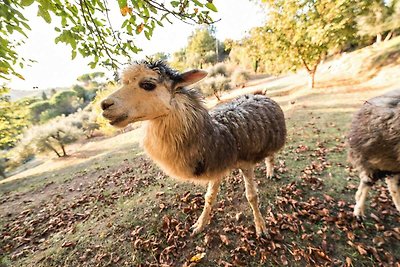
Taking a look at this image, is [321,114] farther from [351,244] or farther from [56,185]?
[56,185]

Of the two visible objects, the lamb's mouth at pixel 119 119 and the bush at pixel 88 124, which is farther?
the bush at pixel 88 124

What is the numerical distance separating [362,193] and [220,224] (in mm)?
2475

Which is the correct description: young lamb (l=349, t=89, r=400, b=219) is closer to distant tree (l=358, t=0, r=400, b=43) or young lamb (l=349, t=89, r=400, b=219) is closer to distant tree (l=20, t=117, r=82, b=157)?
distant tree (l=358, t=0, r=400, b=43)

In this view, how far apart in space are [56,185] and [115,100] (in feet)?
26.0

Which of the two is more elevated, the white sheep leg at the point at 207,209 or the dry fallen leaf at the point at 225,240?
the white sheep leg at the point at 207,209

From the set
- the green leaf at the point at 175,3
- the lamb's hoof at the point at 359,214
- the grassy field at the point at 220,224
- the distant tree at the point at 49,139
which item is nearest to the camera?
the green leaf at the point at 175,3

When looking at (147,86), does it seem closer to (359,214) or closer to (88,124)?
(359,214)

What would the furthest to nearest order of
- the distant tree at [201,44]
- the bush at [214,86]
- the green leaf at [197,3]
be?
the distant tree at [201,44] → the bush at [214,86] → the green leaf at [197,3]

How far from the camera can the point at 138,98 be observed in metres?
2.35

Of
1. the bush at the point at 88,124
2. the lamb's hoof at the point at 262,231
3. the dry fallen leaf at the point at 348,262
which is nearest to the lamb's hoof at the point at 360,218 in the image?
the dry fallen leaf at the point at 348,262

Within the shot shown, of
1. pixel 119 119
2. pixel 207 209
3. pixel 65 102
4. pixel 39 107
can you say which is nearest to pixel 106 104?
pixel 119 119

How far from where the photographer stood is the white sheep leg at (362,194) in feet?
11.4

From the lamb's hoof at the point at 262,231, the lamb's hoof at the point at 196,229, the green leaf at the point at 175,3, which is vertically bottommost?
the lamb's hoof at the point at 262,231

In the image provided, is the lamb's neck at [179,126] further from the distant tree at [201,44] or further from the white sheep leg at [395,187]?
the distant tree at [201,44]
